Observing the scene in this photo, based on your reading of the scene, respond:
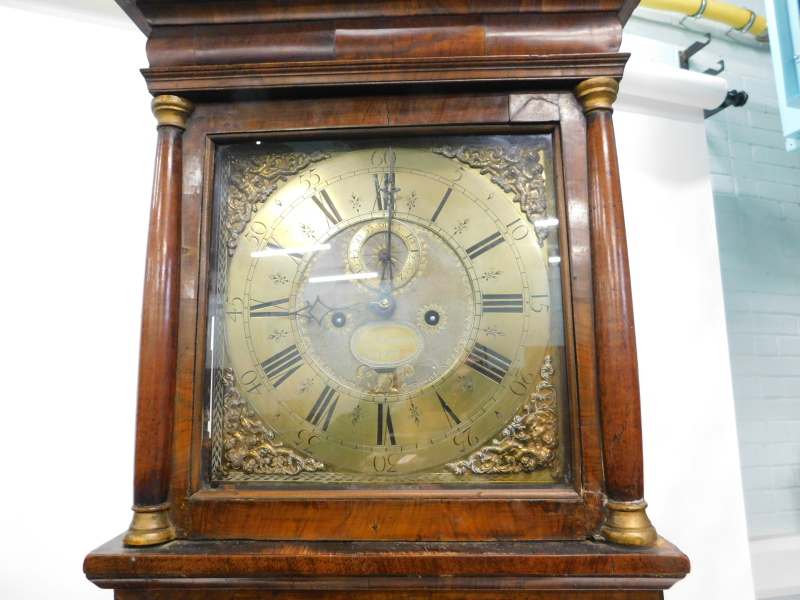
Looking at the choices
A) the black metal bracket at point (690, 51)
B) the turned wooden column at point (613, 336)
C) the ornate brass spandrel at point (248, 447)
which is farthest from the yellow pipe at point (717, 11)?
the ornate brass spandrel at point (248, 447)

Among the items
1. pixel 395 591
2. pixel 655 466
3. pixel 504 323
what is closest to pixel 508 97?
pixel 504 323

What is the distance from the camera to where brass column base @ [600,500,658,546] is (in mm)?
937

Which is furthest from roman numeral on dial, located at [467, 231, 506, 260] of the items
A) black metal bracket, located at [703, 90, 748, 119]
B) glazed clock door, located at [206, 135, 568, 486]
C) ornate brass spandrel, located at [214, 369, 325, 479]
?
black metal bracket, located at [703, 90, 748, 119]

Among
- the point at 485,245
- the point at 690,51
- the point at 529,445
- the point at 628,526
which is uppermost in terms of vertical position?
the point at 690,51

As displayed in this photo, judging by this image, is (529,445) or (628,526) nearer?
(628,526)

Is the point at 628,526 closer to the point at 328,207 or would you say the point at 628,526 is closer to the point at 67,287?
the point at 328,207

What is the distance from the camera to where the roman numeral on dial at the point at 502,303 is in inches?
43.0

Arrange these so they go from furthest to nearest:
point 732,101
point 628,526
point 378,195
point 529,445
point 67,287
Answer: point 732,101
point 67,287
point 378,195
point 529,445
point 628,526

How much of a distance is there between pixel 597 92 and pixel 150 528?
114 cm

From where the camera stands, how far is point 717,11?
1.98 metres

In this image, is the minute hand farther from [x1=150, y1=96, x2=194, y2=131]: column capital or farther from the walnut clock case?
[x1=150, y1=96, x2=194, y2=131]: column capital

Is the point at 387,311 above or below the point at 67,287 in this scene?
below

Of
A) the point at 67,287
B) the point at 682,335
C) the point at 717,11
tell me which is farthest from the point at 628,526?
the point at 717,11

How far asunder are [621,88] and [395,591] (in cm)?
160
